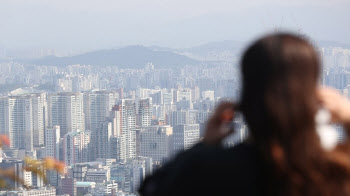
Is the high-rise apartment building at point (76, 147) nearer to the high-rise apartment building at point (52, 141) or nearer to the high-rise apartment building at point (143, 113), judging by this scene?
the high-rise apartment building at point (52, 141)

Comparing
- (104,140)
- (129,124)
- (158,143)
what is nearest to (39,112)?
(104,140)

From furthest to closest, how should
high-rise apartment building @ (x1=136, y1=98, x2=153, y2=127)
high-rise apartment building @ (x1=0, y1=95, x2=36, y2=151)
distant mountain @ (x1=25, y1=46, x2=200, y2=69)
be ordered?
1. distant mountain @ (x1=25, y1=46, x2=200, y2=69)
2. high-rise apartment building @ (x1=136, y1=98, x2=153, y2=127)
3. high-rise apartment building @ (x1=0, y1=95, x2=36, y2=151)

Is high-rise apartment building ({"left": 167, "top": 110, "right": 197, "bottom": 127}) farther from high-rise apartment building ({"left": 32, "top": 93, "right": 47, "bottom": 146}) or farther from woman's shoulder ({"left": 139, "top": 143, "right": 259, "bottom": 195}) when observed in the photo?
woman's shoulder ({"left": 139, "top": 143, "right": 259, "bottom": 195})

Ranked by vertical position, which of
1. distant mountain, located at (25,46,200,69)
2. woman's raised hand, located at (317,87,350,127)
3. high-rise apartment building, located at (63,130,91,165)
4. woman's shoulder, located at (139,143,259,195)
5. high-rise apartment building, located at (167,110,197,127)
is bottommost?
high-rise apartment building, located at (63,130,91,165)

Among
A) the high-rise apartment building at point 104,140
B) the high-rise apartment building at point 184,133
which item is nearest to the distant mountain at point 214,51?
the high-rise apartment building at point 104,140

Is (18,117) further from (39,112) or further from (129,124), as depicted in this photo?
(129,124)

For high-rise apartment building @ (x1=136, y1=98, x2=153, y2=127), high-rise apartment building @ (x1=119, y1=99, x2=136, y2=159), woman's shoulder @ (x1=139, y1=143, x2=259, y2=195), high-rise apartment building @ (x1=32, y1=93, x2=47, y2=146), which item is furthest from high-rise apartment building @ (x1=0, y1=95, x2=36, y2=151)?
woman's shoulder @ (x1=139, y1=143, x2=259, y2=195)

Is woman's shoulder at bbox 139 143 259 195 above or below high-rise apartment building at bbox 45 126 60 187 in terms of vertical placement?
above

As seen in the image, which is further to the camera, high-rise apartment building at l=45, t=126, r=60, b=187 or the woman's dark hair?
high-rise apartment building at l=45, t=126, r=60, b=187
